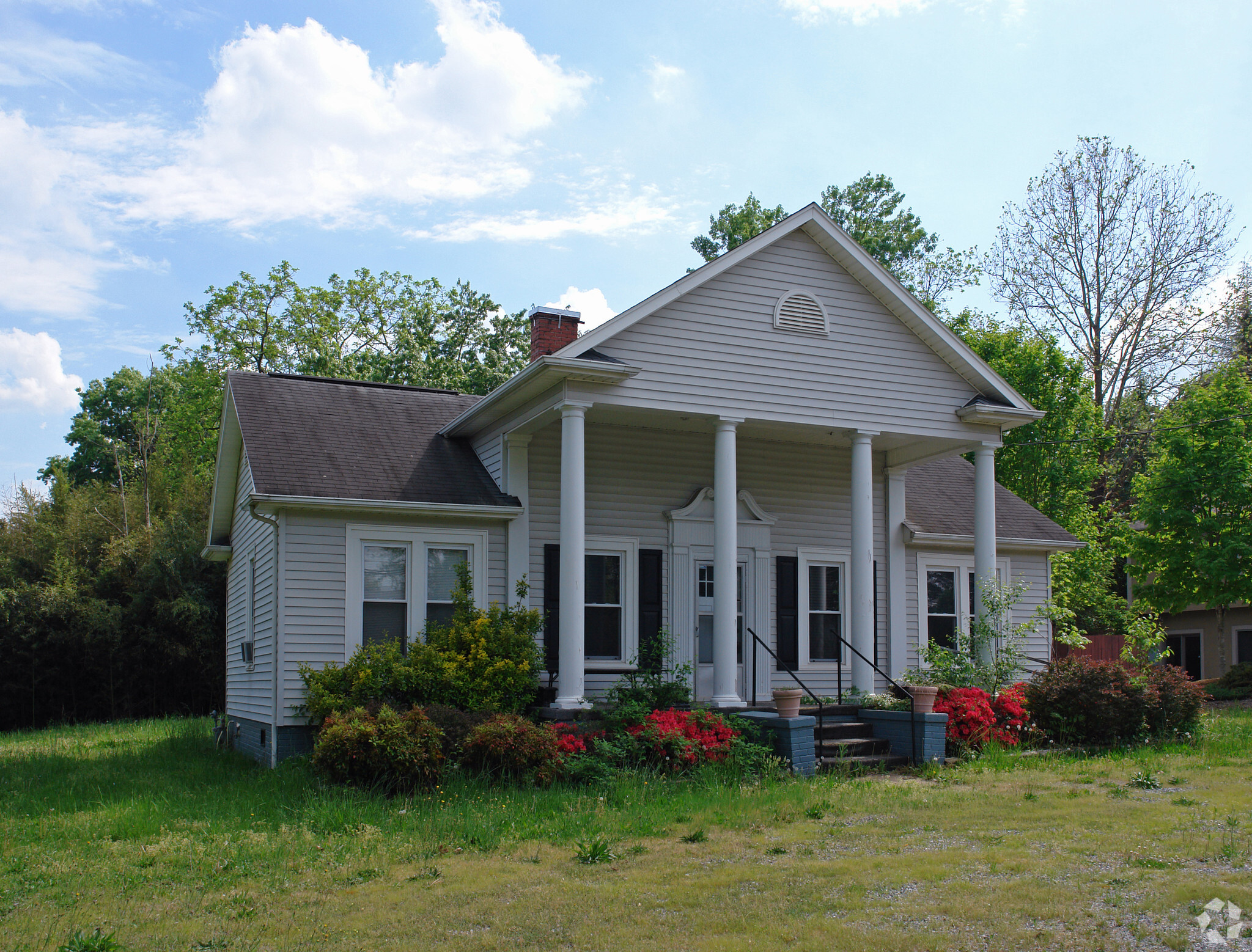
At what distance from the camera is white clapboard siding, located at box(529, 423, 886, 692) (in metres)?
14.8

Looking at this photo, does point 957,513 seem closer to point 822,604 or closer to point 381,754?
point 822,604

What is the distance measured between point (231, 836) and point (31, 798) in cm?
407

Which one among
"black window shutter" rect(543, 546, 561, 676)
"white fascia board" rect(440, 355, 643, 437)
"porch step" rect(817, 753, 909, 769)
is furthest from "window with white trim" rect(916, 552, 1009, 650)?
"white fascia board" rect(440, 355, 643, 437)

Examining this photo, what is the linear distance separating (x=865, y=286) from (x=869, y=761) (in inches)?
246

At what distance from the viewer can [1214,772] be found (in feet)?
36.0

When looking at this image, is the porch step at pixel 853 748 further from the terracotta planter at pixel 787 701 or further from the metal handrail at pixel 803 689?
the terracotta planter at pixel 787 701

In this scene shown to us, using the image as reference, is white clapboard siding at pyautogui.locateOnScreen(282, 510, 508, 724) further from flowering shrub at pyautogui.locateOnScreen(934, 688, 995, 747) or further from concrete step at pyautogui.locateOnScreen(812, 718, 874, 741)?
flowering shrub at pyautogui.locateOnScreen(934, 688, 995, 747)

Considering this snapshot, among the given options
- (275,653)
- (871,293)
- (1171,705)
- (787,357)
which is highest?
(871,293)

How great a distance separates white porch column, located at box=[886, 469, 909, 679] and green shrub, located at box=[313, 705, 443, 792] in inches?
328

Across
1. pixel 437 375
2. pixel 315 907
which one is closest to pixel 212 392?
pixel 437 375

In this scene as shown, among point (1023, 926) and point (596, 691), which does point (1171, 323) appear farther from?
point (1023, 926)

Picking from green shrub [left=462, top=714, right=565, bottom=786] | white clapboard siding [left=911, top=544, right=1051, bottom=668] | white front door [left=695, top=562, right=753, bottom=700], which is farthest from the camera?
white clapboard siding [left=911, top=544, right=1051, bottom=668]

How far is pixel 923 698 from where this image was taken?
40.1ft

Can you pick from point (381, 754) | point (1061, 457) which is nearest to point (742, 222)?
point (1061, 457)
